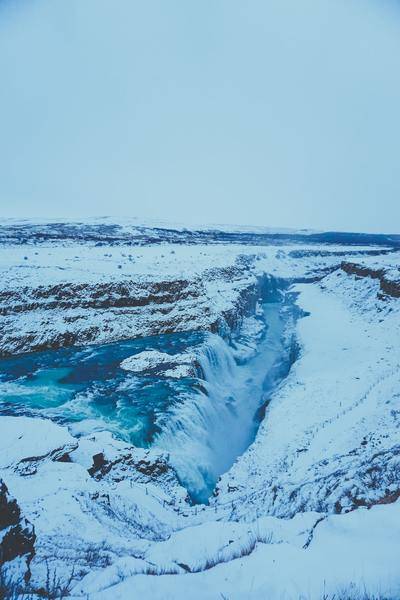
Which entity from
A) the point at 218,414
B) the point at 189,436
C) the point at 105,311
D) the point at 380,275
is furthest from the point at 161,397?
the point at 380,275

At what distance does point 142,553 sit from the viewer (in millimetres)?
6359

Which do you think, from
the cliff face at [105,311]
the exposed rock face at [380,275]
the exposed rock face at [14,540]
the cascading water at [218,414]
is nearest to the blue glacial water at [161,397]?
the cascading water at [218,414]

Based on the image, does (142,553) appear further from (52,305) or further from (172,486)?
(52,305)

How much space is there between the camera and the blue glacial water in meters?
14.6

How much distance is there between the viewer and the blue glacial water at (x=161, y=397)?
14594 mm

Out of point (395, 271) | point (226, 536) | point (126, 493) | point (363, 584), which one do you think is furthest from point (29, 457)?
point (395, 271)

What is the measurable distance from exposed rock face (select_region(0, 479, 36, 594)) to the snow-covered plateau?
3 centimetres

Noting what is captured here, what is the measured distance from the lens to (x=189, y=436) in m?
15.5

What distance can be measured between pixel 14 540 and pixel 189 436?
1057 centimetres

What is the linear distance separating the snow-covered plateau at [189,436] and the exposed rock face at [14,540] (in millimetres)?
30

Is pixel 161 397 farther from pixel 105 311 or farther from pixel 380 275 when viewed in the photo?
pixel 380 275

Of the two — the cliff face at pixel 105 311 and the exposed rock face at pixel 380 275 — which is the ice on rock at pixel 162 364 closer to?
the cliff face at pixel 105 311

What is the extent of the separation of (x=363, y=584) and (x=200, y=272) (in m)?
31.4

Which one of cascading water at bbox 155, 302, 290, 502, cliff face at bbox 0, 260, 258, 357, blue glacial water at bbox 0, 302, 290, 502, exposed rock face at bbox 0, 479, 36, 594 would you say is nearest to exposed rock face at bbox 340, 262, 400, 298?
cascading water at bbox 155, 302, 290, 502
